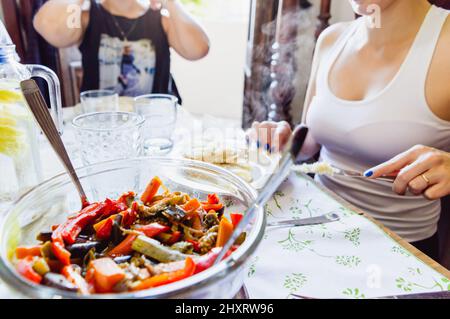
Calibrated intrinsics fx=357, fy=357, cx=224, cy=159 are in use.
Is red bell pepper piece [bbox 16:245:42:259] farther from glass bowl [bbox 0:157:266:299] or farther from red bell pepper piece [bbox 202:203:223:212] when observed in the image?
red bell pepper piece [bbox 202:203:223:212]

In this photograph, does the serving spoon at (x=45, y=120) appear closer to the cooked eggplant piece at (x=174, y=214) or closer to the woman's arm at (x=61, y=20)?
the cooked eggplant piece at (x=174, y=214)

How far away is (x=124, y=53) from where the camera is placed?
5.18ft

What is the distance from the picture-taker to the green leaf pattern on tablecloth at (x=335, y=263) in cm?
53

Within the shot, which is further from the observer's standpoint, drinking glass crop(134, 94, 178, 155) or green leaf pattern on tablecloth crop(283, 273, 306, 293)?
drinking glass crop(134, 94, 178, 155)

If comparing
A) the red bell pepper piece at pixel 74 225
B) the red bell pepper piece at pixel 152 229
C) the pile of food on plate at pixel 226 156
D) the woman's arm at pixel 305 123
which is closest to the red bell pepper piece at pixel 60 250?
the red bell pepper piece at pixel 74 225

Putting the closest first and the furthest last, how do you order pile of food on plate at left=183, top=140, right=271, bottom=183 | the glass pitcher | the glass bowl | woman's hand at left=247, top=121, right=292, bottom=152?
the glass bowl, the glass pitcher, pile of food on plate at left=183, top=140, right=271, bottom=183, woman's hand at left=247, top=121, right=292, bottom=152

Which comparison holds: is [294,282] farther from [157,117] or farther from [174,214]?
[157,117]

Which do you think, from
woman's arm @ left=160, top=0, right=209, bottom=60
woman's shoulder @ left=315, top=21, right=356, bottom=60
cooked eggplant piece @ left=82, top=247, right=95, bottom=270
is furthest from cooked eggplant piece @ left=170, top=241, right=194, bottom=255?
woman's arm @ left=160, top=0, right=209, bottom=60

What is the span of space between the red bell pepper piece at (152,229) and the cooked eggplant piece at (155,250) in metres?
0.03

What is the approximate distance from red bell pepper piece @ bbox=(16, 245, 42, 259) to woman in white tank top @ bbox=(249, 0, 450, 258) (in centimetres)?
68

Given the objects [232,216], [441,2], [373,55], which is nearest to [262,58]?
[373,55]

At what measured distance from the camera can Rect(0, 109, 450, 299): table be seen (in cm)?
53

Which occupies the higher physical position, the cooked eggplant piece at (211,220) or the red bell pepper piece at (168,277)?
the red bell pepper piece at (168,277)
